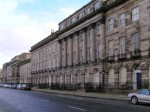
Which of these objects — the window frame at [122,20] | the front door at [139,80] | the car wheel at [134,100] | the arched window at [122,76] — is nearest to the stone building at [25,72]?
the window frame at [122,20]

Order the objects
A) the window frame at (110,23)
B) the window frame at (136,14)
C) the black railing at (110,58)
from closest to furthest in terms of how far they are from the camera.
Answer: the window frame at (136,14) → the black railing at (110,58) → the window frame at (110,23)

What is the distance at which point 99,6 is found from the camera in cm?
5447

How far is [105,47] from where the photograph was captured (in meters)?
51.8

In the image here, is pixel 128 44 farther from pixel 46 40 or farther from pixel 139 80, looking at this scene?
pixel 46 40

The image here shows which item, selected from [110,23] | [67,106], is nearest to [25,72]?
[110,23]

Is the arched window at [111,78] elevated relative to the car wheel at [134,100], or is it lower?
elevated

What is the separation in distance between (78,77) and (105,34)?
12942 millimetres

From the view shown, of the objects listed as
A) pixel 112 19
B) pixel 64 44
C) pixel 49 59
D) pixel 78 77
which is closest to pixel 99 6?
pixel 112 19

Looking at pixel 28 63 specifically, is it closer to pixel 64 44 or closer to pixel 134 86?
pixel 64 44

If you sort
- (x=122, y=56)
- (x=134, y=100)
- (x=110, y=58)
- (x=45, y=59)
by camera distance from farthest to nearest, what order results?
1. (x=45, y=59)
2. (x=110, y=58)
3. (x=122, y=56)
4. (x=134, y=100)

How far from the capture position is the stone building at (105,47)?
42225mm

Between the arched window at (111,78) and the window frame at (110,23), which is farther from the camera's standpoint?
the window frame at (110,23)

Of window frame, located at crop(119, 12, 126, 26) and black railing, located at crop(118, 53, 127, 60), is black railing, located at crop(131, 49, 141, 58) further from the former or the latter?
window frame, located at crop(119, 12, 126, 26)

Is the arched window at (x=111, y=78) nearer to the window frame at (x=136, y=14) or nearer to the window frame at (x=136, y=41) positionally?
the window frame at (x=136, y=41)
